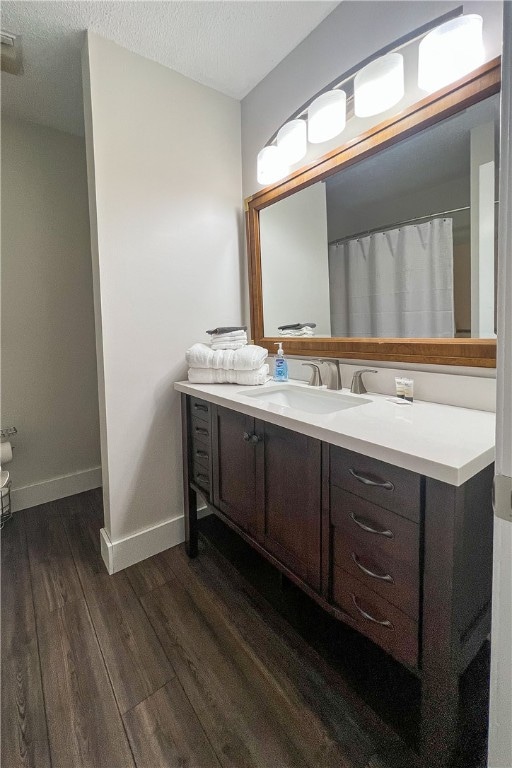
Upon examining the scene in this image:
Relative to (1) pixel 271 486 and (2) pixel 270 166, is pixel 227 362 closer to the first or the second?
(1) pixel 271 486

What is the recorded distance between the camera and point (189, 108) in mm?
1771

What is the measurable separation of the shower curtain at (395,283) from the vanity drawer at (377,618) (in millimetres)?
836

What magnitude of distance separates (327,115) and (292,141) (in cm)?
22

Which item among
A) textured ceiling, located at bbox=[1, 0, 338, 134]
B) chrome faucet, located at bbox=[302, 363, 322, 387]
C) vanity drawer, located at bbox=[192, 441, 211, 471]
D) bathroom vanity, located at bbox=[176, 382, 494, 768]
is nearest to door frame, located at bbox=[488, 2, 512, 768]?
bathroom vanity, located at bbox=[176, 382, 494, 768]

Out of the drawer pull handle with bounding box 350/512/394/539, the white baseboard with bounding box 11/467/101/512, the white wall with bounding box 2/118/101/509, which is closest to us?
the drawer pull handle with bounding box 350/512/394/539

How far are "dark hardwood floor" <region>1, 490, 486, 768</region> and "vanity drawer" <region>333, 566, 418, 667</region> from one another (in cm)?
31

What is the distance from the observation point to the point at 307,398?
5.08 feet

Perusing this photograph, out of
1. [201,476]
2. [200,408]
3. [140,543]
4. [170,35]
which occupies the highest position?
[170,35]

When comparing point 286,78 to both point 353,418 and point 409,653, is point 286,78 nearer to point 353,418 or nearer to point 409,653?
point 353,418

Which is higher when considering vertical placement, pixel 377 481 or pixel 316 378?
pixel 316 378

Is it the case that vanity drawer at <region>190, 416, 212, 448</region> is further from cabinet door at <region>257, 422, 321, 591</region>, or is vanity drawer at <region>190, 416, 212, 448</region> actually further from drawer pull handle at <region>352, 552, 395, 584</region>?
drawer pull handle at <region>352, 552, 395, 584</region>

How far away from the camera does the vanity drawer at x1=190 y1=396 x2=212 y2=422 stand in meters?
1.54

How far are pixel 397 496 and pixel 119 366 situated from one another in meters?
1.31

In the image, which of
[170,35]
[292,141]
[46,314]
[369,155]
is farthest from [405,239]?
[46,314]
